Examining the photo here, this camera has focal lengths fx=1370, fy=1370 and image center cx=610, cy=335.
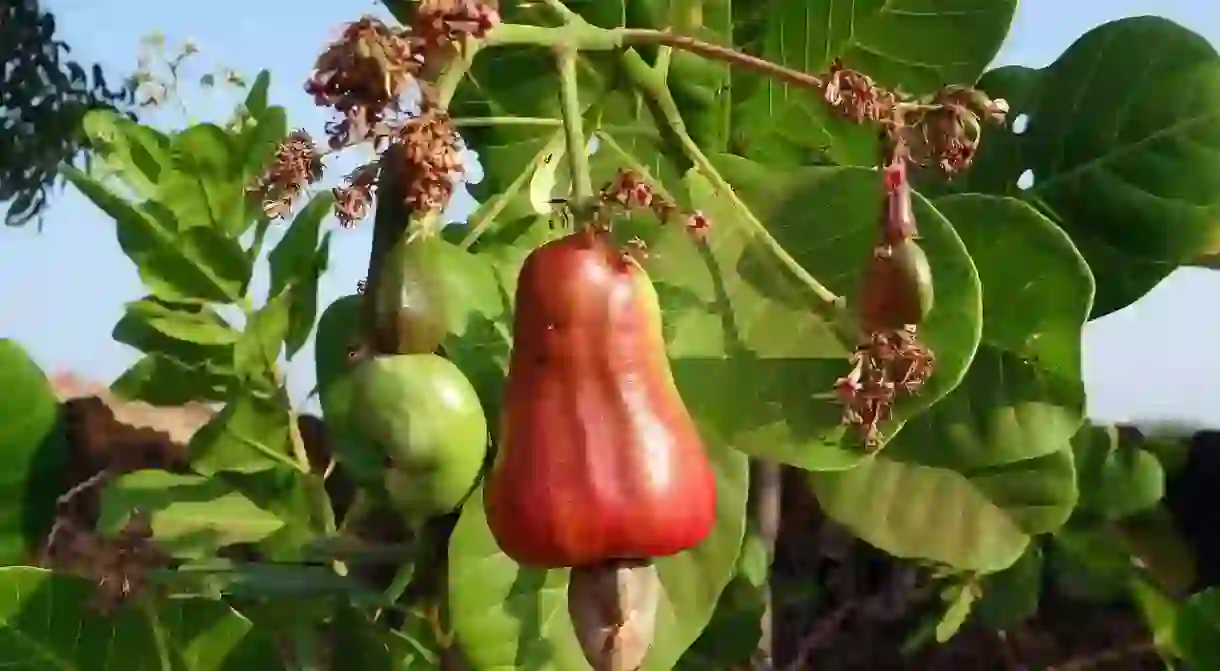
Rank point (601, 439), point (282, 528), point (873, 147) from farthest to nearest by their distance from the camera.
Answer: point (282, 528) → point (873, 147) → point (601, 439)

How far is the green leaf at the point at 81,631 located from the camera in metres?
0.66

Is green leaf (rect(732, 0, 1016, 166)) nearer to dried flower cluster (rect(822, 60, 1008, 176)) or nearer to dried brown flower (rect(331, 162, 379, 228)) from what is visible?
dried flower cluster (rect(822, 60, 1008, 176))

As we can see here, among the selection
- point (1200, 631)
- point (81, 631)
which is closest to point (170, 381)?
point (81, 631)

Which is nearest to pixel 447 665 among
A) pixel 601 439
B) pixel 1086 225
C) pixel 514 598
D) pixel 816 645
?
pixel 514 598

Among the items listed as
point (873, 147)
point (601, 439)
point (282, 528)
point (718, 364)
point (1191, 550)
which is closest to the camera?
point (601, 439)

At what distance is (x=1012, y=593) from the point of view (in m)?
1.08

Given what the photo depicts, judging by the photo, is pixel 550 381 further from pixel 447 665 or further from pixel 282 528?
pixel 282 528

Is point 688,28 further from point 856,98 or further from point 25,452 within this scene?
point 25,452

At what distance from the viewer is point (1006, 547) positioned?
2.11ft

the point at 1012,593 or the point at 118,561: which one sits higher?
the point at 118,561

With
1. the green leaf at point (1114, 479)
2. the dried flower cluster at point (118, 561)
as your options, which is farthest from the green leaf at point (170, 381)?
the green leaf at point (1114, 479)

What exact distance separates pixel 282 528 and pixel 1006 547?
16.7 inches

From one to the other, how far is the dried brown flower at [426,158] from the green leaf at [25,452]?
0.57 meters

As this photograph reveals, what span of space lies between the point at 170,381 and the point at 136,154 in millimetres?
157
